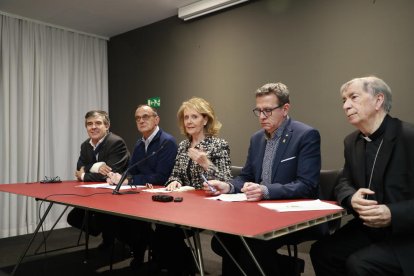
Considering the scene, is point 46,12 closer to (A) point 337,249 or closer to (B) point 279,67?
(B) point 279,67

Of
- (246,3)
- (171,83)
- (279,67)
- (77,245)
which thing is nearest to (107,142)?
(77,245)

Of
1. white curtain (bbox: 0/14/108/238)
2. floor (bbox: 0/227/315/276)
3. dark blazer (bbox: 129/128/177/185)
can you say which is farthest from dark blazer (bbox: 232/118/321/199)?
white curtain (bbox: 0/14/108/238)

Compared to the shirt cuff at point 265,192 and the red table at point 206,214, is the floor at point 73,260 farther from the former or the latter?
the shirt cuff at point 265,192

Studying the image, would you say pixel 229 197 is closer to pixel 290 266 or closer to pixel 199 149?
pixel 290 266

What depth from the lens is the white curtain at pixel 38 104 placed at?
4.36m

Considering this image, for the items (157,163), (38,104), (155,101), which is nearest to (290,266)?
(157,163)

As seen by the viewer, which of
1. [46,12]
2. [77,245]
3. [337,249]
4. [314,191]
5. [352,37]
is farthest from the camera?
[46,12]

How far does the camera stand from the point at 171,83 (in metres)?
4.67

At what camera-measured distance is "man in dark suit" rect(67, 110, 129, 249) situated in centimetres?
321

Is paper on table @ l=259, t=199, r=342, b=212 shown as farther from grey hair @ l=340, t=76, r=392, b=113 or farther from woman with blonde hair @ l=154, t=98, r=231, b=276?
woman with blonde hair @ l=154, t=98, r=231, b=276

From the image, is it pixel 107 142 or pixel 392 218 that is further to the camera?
pixel 107 142

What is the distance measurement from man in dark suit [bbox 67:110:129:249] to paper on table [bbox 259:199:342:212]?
72.3 inches

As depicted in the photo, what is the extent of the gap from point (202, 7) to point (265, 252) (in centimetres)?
307

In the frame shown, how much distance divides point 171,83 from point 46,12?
1.72m
